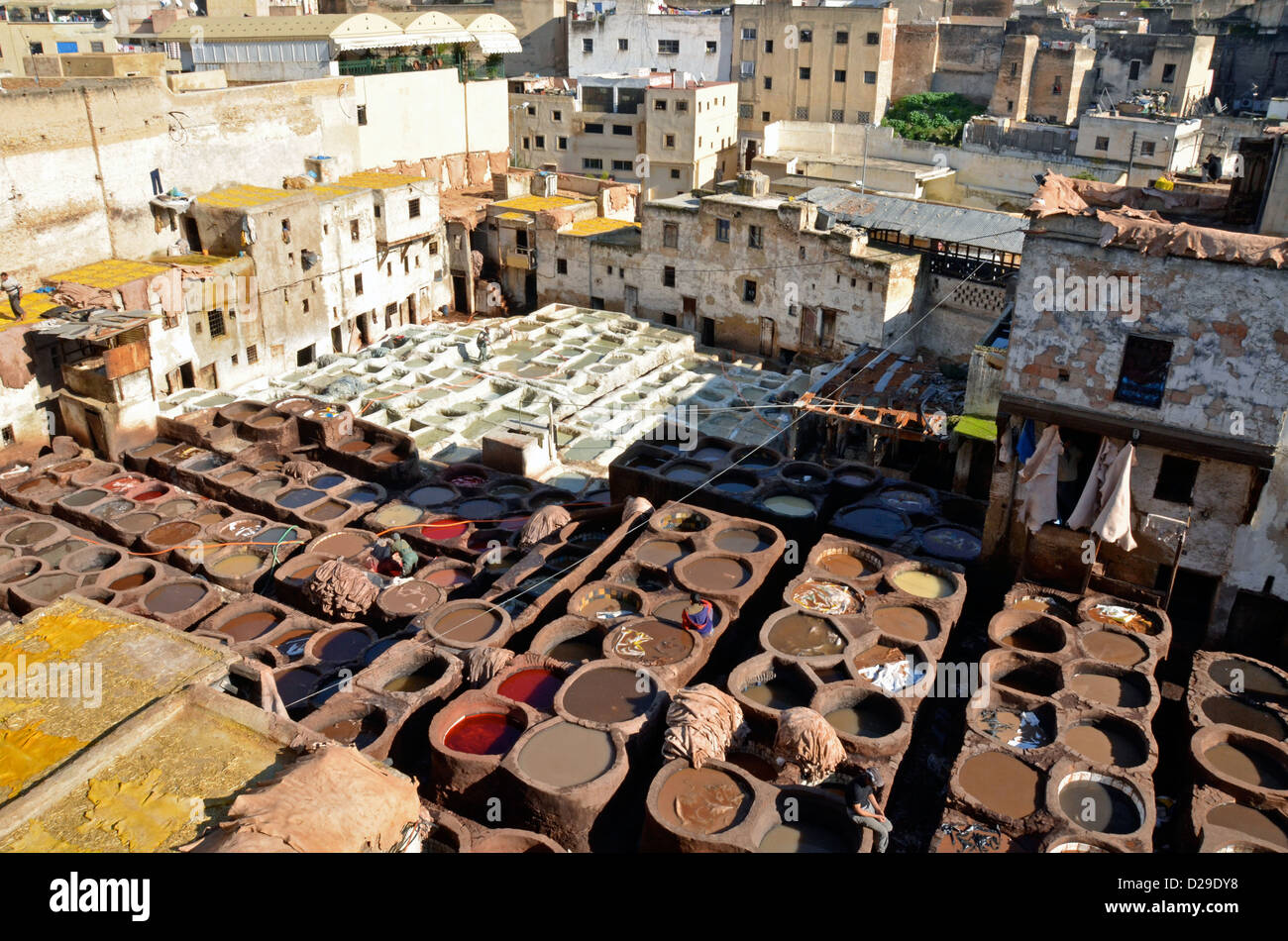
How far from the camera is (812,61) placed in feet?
212

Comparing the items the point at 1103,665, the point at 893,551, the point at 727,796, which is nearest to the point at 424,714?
the point at 727,796

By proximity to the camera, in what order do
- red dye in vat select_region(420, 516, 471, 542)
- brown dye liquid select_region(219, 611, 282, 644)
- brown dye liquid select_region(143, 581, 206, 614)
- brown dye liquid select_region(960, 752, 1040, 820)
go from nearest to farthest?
brown dye liquid select_region(960, 752, 1040, 820) → brown dye liquid select_region(219, 611, 282, 644) → brown dye liquid select_region(143, 581, 206, 614) → red dye in vat select_region(420, 516, 471, 542)

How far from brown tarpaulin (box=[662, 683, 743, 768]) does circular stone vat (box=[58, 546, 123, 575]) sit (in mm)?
15858

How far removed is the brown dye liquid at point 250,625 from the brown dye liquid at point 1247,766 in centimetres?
1762

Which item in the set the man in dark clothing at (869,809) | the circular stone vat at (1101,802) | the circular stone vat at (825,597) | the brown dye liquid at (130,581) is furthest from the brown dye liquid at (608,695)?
the brown dye liquid at (130,581)

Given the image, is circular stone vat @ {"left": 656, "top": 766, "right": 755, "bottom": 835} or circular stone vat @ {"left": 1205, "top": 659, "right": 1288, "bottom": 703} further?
circular stone vat @ {"left": 1205, "top": 659, "right": 1288, "bottom": 703}

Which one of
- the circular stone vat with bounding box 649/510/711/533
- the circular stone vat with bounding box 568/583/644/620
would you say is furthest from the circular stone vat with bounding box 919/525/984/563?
the circular stone vat with bounding box 568/583/644/620

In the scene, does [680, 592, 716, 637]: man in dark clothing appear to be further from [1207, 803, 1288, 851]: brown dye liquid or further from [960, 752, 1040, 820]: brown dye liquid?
[1207, 803, 1288, 851]: brown dye liquid

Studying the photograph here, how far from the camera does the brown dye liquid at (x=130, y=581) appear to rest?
23.5 meters

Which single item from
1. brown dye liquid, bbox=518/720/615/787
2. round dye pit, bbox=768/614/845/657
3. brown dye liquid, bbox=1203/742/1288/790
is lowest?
brown dye liquid, bbox=1203/742/1288/790

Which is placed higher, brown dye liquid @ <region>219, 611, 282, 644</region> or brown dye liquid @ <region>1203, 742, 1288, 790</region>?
brown dye liquid @ <region>1203, 742, 1288, 790</region>

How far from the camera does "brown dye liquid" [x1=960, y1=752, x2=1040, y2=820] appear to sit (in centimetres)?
1442

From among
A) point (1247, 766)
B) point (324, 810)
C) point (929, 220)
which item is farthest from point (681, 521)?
point (929, 220)

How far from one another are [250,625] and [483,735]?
8.72m
